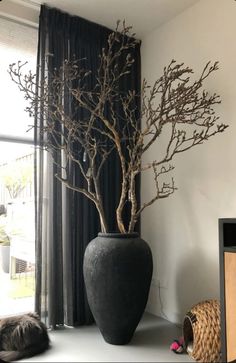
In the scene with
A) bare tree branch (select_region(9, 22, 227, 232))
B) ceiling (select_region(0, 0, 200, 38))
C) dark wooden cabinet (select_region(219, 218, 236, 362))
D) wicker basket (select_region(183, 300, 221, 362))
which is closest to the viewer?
dark wooden cabinet (select_region(219, 218, 236, 362))

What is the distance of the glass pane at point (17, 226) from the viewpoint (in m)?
2.66

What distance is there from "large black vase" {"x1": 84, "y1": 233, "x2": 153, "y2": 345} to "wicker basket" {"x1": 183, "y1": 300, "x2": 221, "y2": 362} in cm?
36

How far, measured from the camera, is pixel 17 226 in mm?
2713

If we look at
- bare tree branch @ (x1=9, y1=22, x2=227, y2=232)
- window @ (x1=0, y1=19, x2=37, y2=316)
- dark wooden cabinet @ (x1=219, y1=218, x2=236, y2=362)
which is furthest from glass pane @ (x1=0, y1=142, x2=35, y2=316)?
dark wooden cabinet @ (x1=219, y1=218, x2=236, y2=362)

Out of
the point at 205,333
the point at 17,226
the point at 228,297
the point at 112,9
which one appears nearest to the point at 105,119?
the point at 112,9

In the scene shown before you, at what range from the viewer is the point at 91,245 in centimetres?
224

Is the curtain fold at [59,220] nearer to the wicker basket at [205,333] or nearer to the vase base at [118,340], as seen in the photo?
the vase base at [118,340]

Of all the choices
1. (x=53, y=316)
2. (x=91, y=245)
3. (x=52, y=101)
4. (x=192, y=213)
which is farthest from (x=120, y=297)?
(x=52, y=101)

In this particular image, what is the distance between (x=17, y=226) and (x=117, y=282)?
1.05 m

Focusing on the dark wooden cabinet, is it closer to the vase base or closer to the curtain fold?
the vase base

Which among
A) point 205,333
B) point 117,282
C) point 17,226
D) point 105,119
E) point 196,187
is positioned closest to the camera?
point 205,333

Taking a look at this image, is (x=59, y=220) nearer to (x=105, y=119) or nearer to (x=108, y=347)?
(x=105, y=119)

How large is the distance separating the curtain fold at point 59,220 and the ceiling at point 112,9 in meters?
0.08

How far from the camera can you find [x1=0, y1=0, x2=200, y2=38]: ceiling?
2.61 metres
